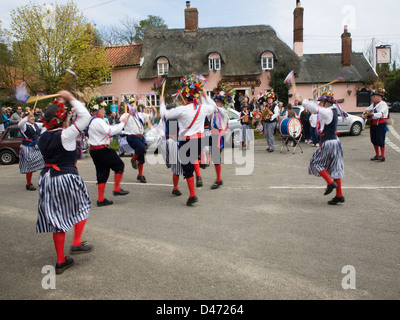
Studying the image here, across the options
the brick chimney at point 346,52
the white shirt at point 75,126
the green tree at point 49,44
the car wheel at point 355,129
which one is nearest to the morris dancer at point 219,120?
the white shirt at point 75,126

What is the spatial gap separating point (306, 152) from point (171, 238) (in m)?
9.53

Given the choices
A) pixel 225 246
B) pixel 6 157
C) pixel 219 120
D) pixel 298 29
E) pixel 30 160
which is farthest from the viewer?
pixel 298 29

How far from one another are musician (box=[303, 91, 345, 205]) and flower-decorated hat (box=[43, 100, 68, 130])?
4.09 m

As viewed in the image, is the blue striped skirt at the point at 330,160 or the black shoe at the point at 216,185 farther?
the black shoe at the point at 216,185

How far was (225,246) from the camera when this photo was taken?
4.73m

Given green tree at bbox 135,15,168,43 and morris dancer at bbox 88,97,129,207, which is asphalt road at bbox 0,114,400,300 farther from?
green tree at bbox 135,15,168,43

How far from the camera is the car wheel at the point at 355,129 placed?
18062mm

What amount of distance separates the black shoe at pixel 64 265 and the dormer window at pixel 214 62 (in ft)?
98.3

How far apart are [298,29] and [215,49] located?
808 centimetres

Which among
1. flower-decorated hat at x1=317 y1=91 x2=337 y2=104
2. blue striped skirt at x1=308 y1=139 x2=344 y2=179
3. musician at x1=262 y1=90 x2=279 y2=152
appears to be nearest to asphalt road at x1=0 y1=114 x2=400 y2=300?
blue striped skirt at x1=308 y1=139 x2=344 y2=179

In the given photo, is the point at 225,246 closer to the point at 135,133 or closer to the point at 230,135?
the point at 135,133

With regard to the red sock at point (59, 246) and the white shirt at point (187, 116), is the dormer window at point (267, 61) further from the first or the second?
the red sock at point (59, 246)

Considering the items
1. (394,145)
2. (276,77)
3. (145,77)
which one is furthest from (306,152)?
(145,77)

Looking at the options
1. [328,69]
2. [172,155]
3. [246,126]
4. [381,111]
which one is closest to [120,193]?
[172,155]
